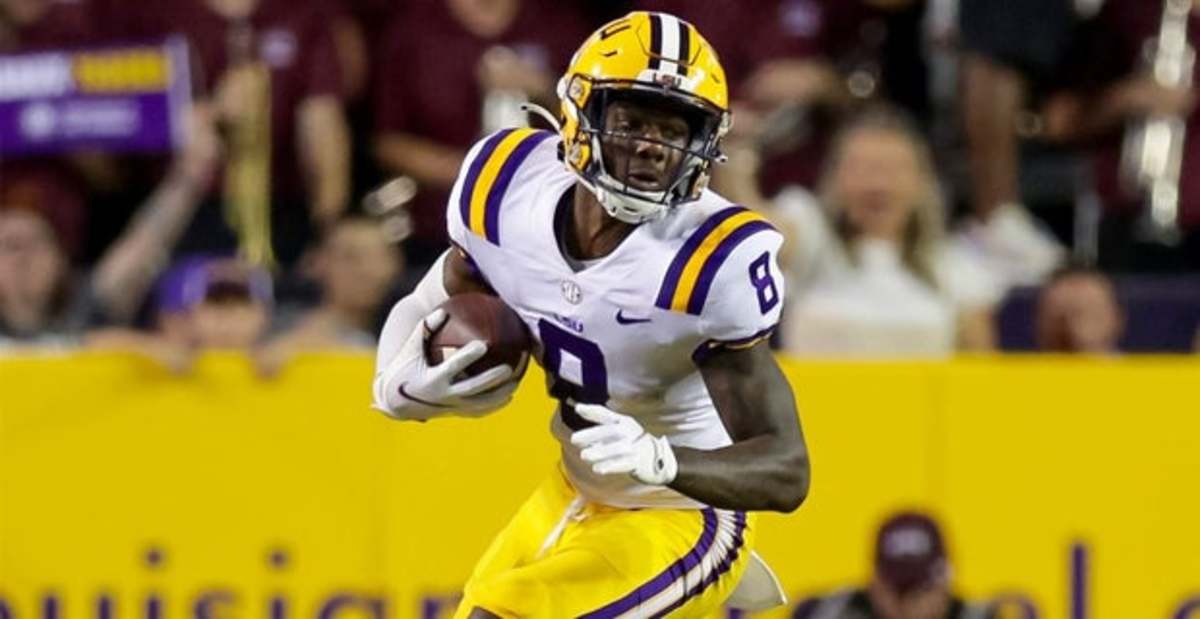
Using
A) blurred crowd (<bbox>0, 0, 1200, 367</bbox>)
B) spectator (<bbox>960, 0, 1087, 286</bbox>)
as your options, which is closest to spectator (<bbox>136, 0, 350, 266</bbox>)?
blurred crowd (<bbox>0, 0, 1200, 367</bbox>)

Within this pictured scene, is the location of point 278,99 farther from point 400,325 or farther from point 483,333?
point 483,333

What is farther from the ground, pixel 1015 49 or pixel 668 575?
pixel 1015 49

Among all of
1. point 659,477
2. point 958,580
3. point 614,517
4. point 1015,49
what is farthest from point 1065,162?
point 659,477

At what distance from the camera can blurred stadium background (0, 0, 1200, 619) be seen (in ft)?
19.1

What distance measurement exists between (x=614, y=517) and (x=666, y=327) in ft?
1.21

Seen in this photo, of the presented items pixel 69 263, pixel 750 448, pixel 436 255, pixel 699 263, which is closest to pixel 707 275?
pixel 699 263

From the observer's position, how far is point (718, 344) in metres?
4.06

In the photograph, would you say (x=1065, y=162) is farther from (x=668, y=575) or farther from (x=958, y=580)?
(x=668, y=575)

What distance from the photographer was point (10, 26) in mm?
7082

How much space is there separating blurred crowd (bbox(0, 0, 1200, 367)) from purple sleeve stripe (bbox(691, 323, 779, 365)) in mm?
2119

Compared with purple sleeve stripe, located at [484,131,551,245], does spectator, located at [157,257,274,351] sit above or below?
below

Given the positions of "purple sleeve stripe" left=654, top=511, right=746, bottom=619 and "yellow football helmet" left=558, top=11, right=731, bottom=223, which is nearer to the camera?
"yellow football helmet" left=558, top=11, right=731, bottom=223

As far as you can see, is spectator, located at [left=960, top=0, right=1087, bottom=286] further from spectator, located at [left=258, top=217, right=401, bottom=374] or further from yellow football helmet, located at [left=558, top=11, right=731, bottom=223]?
yellow football helmet, located at [left=558, top=11, right=731, bottom=223]

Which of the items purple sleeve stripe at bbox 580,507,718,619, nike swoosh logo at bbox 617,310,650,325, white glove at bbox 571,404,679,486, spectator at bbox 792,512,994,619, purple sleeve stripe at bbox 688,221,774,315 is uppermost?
purple sleeve stripe at bbox 688,221,774,315
